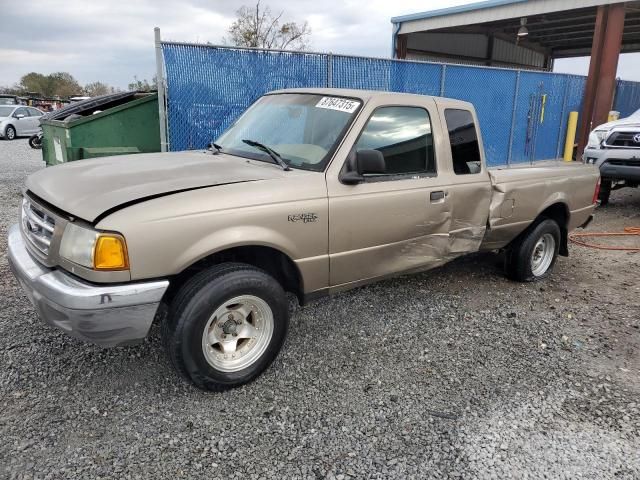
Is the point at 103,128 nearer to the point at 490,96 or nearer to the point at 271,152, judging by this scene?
the point at 271,152

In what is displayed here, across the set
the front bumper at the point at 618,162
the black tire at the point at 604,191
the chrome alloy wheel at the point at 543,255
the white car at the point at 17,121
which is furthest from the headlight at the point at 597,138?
the white car at the point at 17,121

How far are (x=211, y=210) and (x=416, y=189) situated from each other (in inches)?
66.0

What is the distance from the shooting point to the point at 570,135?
13922mm

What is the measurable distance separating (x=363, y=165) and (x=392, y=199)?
461mm

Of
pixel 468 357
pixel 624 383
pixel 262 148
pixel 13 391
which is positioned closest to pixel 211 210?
pixel 262 148

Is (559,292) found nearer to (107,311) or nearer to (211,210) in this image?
(211,210)

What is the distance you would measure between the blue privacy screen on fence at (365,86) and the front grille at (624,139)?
342 cm

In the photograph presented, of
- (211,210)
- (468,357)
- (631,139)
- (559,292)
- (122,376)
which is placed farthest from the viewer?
(631,139)

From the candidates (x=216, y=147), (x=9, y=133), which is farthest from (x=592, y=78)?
(x=9, y=133)

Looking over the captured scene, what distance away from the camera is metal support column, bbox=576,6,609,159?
12867mm

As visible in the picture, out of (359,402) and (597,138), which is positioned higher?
(597,138)

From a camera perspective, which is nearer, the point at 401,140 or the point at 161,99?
the point at 401,140

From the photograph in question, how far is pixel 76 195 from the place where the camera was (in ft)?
9.09

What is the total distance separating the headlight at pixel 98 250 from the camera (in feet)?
8.17
